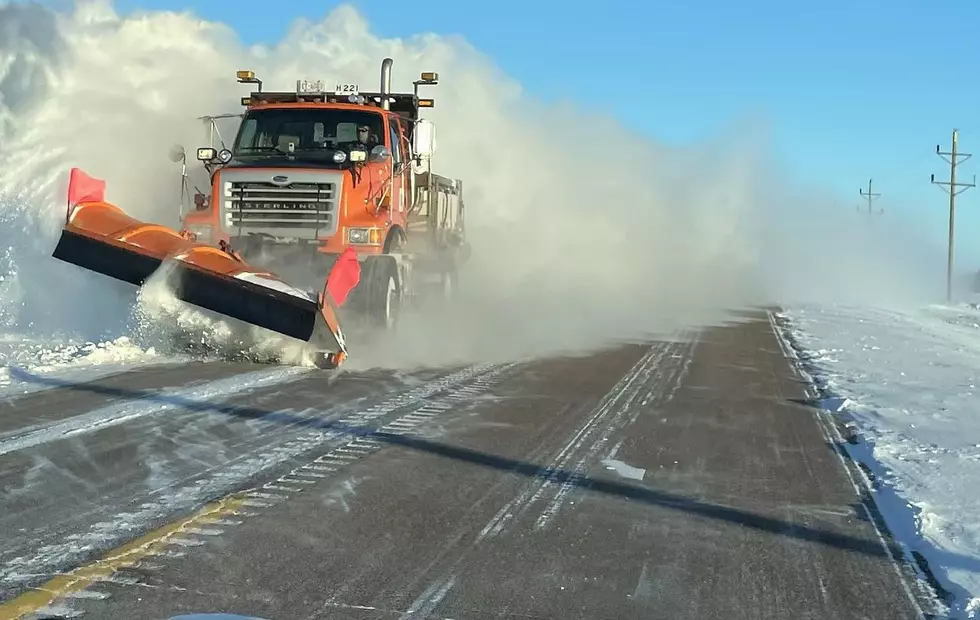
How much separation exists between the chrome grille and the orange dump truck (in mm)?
12

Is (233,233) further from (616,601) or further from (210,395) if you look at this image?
(616,601)

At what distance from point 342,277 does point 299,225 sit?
1.79 metres

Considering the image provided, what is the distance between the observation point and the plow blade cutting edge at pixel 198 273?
9016 mm

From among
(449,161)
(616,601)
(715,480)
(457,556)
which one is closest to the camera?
(616,601)

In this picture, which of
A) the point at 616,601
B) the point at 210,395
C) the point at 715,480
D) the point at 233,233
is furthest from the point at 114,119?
the point at 616,601

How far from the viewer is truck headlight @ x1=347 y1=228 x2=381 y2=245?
11180mm

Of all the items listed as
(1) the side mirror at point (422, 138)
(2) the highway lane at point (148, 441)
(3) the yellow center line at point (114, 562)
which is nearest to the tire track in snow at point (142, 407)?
(2) the highway lane at point (148, 441)

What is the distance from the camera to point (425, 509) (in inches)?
196

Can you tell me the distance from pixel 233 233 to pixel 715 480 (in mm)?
7310

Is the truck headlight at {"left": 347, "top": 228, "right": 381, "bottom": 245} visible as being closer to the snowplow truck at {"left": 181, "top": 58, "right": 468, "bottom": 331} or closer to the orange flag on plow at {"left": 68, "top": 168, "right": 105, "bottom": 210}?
the snowplow truck at {"left": 181, "top": 58, "right": 468, "bottom": 331}

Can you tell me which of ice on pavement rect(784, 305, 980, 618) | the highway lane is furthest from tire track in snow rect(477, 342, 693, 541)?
ice on pavement rect(784, 305, 980, 618)

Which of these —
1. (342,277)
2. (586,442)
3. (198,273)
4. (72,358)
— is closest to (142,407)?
(198,273)

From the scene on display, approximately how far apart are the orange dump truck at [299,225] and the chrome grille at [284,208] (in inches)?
0.5

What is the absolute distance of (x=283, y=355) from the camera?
392 inches
